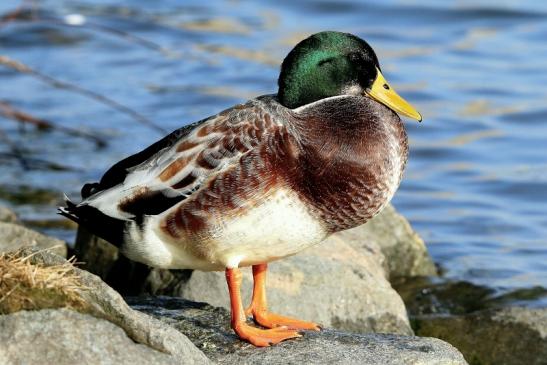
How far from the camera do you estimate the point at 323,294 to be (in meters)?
6.48

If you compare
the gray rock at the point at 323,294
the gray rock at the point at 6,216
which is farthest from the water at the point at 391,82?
the gray rock at the point at 323,294

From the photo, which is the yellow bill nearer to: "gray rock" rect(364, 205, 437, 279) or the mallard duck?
the mallard duck

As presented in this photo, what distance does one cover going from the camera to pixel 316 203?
514 cm

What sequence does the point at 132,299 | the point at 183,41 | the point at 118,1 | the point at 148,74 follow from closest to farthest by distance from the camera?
the point at 132,299 → the point at 148,74 → the point at 183,41 → the point at 118,1

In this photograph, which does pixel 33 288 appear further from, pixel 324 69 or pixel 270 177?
pixel 324 69

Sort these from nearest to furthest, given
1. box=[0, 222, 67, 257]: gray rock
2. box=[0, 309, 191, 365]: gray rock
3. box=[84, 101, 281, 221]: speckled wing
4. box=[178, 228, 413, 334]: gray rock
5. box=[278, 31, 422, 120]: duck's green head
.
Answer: box=[0, 309, 191, 365]: gray rock → box=[84, 101, 281, 221]: speckled wing → box=[278, 31, 422, 120]: duck's green head → box=[178, 228, 413, 334]: gray rock → box=[0, 222, 67, 257]: gray rock

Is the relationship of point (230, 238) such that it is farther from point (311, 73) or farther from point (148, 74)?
point (148, 74)

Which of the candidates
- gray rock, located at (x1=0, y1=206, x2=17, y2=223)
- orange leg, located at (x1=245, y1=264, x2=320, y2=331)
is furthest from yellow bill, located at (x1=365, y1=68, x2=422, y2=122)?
gray rock, located at (x1=0, y1=206, x2=17, y2=223)

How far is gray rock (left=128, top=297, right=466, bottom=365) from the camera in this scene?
16.3ft

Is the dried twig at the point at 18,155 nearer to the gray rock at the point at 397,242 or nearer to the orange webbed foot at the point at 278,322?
the gray rock at the point at 397,242

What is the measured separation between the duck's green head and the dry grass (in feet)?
5.47

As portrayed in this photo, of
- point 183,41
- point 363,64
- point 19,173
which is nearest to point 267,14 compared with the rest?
point 183,41

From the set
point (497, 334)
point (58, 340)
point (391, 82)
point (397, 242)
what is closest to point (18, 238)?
point (397, 242)

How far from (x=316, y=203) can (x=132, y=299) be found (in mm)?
1383
